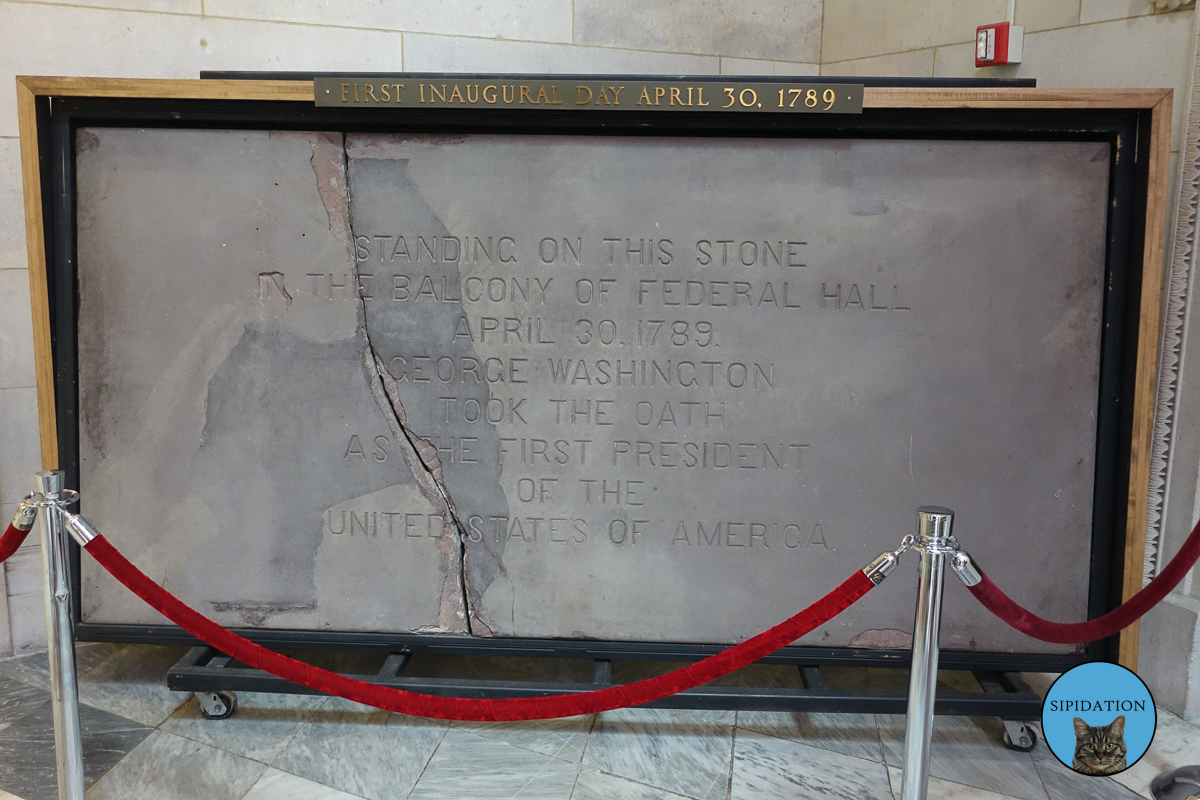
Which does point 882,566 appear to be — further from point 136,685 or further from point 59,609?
point 136,685

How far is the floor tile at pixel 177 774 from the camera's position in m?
2.15

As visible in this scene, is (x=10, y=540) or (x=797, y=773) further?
(x=797, y=773)

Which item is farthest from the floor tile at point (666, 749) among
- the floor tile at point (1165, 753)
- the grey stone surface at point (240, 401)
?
the floor tile at point (1165, 753)

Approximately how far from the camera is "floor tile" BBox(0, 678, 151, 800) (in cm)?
222

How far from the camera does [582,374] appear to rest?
8.00ft

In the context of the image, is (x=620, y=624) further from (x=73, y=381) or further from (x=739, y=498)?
(x=73, y=381)

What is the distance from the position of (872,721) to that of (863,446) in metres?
0.87

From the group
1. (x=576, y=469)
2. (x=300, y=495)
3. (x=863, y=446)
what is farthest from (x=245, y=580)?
(x=863, y=446)

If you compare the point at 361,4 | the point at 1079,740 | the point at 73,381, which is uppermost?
the point at 361,4

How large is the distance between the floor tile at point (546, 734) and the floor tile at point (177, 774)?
2.01ft

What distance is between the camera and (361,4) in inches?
116

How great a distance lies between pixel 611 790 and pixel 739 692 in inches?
18.3

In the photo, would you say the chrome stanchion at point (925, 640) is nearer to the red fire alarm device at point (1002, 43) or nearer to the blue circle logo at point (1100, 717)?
the blue circle logo at point (1100, 717)

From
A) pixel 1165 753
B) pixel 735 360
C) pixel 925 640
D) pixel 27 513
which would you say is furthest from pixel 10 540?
pixel 1165 753
